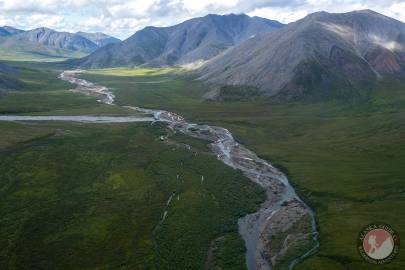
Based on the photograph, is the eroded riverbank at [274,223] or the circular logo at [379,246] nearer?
the circular logo at [379,246]

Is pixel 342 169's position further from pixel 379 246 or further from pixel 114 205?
pixel 114 205

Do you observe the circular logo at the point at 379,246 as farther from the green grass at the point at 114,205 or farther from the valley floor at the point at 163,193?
the green grass at the point at 114,205

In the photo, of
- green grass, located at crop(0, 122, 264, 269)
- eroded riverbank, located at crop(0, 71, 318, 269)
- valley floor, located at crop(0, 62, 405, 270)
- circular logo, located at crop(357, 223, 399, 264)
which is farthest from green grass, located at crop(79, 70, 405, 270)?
green grass, located at crop(0, 122, 264, 269)

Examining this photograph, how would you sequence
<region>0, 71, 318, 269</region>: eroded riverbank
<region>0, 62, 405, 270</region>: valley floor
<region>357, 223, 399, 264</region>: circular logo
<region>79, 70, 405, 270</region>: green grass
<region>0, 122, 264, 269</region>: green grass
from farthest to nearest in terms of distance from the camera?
<region>79, 70, 405, 270</region>: green grass → <region>0, 71, 318, 269</region>: eroded riverbank → <region>0, 62, 405, 270</region>: valley floor → <region>0, 122, 264, 269</region>: green grass → <region>357, 223, 399, 264</region>: circular logo

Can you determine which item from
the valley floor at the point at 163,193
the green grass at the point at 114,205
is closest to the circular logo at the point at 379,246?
the valley floor at the point at 163,193

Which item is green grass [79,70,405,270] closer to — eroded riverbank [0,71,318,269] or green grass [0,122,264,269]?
eroded riverbank [0,71,318,269]

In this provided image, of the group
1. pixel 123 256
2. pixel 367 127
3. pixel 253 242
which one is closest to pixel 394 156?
pixel 367 127

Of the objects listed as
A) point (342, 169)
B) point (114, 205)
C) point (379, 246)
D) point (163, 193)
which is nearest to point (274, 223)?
point (163, 193)
